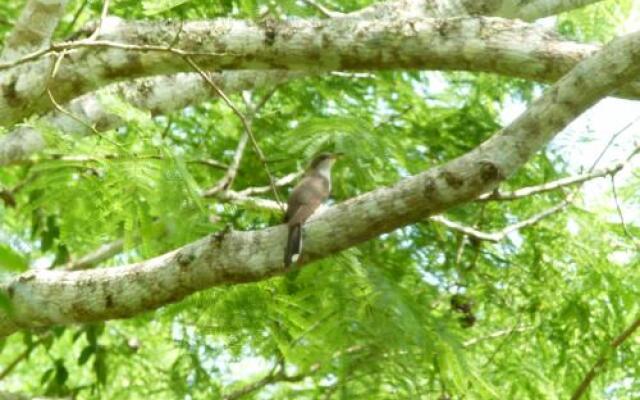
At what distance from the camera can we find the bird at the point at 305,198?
13.1 feet

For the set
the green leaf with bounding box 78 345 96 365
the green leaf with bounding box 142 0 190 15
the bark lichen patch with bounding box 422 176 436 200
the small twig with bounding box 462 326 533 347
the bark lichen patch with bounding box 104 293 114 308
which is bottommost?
the green leaf with bounding box 78 345 96 365

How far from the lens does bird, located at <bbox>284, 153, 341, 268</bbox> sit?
399 centimetres

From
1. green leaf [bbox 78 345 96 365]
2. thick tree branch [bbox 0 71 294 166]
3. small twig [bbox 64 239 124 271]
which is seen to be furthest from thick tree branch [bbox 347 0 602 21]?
green leaf [bbox 78 345 96 365]

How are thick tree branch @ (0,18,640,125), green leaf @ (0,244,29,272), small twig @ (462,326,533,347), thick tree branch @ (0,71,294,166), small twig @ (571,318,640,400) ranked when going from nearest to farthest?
1. green leaf @ (0,244,29,272)
2. thick tree branch @ (0,18,640,125)
3. thick tree branch @ (0,71,294,166)
4. small twig @ (571,318,640,400)
5. small twig @ (462,326,533,347)

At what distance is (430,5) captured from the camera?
5750 millimetres

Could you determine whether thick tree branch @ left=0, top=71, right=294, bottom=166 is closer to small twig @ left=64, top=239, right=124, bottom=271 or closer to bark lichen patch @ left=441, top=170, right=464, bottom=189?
small twig @ left=64, top=239, right=124, bottom=271

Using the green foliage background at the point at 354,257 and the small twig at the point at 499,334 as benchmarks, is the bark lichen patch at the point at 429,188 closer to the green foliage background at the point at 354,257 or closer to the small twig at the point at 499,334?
the green foliage background at the point at 354,257

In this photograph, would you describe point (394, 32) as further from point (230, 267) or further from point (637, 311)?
point (637, 311)

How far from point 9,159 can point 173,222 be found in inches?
51.5

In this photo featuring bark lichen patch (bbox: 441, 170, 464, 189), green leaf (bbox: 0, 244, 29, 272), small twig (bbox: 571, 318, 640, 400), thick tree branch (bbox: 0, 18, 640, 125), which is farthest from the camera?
small twig (bbox: 571, 318, 640, 400)

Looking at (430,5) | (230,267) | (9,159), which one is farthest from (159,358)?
(230,267)

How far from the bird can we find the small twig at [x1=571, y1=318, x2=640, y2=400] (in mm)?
1732

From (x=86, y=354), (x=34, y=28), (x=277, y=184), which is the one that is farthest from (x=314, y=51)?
(x=86, y=354)

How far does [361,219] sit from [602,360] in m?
2.61
